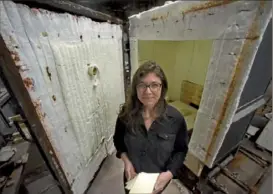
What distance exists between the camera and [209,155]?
140cm

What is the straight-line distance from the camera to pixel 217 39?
3.55 ft

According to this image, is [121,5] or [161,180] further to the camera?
[121,5]

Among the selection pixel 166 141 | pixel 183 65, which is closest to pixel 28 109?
pixel 166 141

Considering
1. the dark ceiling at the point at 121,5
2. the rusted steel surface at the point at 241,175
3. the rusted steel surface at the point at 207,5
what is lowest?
the rusted steel surface at the point at 241,175

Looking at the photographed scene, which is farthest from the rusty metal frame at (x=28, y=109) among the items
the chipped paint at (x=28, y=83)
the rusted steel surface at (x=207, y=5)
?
the rusted steel surface at (x=207, y=5)

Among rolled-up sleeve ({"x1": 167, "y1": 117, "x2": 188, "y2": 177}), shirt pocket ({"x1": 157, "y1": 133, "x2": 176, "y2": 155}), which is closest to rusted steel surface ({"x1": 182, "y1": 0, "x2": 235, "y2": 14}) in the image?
rolled-up sleeve ({"x1": 167, "y1": 117, "x2": 188, "y2": 177})

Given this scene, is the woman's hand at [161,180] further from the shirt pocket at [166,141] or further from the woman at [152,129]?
the shirt pocket at [166,141]

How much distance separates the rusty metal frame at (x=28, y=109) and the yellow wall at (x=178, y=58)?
2.39 meters

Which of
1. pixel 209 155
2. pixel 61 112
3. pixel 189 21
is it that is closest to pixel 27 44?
pixel 61 112

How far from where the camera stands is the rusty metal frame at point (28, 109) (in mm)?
710

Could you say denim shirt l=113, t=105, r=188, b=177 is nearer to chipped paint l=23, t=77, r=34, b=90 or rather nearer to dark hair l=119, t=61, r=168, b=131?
dark hair l=119, t=61, r=168, b=131

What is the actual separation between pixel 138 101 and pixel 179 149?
0.50 metres

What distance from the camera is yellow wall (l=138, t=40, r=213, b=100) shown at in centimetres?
292

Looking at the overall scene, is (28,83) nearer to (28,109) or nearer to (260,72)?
(28,109)
